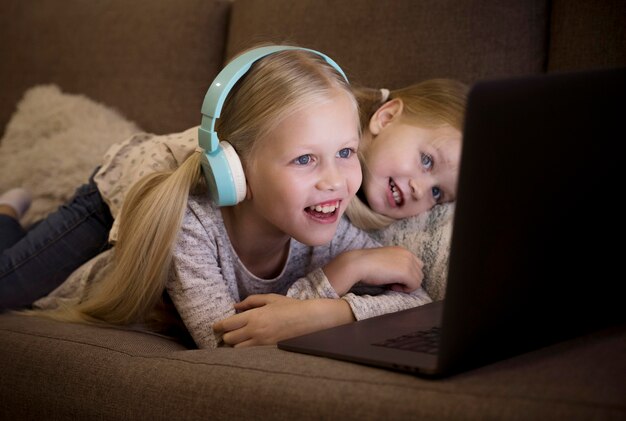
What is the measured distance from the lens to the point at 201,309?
126 centimetres

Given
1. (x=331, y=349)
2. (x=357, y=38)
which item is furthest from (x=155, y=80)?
(x=331, y=349)

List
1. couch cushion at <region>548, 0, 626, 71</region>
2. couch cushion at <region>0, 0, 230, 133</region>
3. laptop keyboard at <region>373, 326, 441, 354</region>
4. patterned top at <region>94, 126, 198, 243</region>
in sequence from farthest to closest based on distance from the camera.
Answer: couch cushion at <region>0, 0, 230, 133</region>
patterned top at <region>94, 126, 198, 243</region>
couch cushion at <region>548, 0, 626, 71</region>
laptop keyboard at <region>373, 326, 441, 354</region>

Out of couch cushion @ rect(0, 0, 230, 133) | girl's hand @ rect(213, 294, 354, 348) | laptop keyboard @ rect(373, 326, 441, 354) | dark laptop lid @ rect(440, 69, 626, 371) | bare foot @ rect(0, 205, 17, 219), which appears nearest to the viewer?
dark laptop lid @ rect(440, 69, 626, 371)

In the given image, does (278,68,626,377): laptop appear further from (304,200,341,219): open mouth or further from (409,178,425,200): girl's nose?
(409,178,425,200): girl's nose

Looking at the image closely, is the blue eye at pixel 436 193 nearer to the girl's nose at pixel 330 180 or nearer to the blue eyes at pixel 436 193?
the blue eyes at pixel 436 193

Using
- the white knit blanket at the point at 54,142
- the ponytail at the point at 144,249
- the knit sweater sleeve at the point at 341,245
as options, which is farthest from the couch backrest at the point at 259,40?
the ponytail at the point at 144,249

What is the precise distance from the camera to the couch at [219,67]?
78 centimetres

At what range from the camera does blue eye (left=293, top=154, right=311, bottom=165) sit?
4.08ft

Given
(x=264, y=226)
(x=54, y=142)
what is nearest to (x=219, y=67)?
(x=54, y=142)

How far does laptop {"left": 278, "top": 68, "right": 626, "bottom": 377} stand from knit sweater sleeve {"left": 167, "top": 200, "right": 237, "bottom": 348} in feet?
1.33

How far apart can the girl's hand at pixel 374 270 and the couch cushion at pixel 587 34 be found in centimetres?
59

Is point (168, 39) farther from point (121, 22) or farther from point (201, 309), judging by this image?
point (201, 309)

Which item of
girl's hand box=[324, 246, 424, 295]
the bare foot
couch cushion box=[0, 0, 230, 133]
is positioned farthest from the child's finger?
couch cushion box=[0, 0, 230, 133]

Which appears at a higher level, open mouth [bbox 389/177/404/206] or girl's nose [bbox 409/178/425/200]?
girl's nose [bbox 409/178/425/200]
